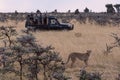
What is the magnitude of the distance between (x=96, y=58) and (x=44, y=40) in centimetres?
643

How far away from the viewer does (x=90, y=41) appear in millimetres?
28484

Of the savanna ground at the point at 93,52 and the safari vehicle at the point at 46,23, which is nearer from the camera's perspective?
the savanna ground at the point at 93,52

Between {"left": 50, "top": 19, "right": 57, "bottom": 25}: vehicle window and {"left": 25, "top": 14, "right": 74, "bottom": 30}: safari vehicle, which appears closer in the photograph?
{"left": 25, "top": 14, "right": 74, "bottom": 30}: safari vehicle

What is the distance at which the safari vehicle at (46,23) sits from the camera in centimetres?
3688

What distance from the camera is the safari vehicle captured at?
121ft

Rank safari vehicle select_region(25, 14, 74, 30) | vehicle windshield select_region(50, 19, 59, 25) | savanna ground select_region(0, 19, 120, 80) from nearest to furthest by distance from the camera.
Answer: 1. savanna ground select_region(0, 19, 120, 80)
2. safari vehicle select_region(25, 14, 74, 30)
3. vehicle windshield select_region(50, 19, 59, 25)

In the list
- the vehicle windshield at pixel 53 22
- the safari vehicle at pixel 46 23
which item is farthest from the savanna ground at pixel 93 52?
the vehicle windshield at pixel 53 22

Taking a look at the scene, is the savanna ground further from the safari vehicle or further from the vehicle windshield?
the vehicle windshield

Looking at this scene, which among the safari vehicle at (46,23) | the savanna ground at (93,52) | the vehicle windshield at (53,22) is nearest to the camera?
the savanna ground at (93,52)

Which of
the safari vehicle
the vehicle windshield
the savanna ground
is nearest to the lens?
the savanna ground

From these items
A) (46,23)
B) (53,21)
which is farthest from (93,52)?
(46,23)

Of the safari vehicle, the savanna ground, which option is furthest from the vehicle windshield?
the savanna ground

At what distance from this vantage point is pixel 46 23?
37875 mm

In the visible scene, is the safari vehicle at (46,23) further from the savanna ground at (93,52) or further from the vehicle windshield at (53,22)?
the savanna ground at (93,52)
